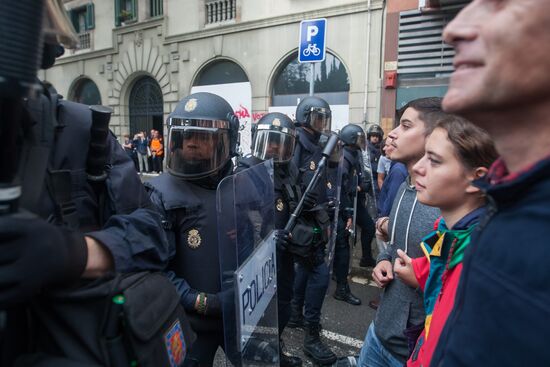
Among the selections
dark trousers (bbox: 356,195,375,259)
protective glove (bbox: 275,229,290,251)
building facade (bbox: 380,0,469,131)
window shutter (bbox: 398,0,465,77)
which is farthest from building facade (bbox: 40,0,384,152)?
protective glove (bbox: 275,229,290,251)

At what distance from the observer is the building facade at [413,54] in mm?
8945

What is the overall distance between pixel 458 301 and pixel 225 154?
5.12 feet

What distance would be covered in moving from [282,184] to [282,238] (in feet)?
1.66

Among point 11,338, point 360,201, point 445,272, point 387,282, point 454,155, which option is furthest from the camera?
point 360,201

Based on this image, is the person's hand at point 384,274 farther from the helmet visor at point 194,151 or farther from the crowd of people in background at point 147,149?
the crowd of people in background at point 147,149

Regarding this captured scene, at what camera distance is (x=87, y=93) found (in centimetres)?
1736

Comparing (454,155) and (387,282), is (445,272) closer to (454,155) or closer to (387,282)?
(454,155)

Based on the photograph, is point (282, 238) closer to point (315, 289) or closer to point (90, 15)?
point (315, 289)

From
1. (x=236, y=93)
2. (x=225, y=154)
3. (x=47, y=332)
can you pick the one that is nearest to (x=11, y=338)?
(x=47, y=332)

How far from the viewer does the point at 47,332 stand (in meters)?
0.87

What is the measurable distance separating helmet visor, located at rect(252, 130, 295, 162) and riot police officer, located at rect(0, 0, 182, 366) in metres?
1.73

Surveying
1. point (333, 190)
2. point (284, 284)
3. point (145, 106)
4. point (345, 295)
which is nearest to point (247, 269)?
point (284, 284)

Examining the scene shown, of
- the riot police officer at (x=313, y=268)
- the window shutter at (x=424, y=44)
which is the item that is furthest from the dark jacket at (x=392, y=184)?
the window shutter at (x=424, y=44)

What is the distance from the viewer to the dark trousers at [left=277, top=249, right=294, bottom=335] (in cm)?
268
